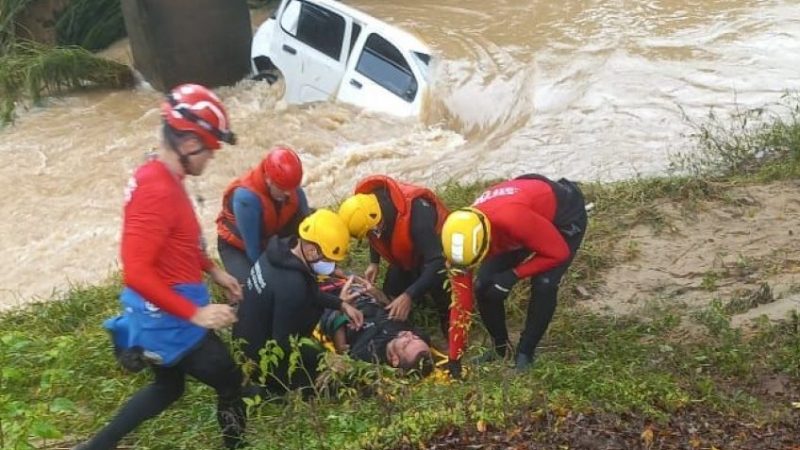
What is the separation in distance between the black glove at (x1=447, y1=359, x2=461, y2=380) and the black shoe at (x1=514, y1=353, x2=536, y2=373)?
277mm

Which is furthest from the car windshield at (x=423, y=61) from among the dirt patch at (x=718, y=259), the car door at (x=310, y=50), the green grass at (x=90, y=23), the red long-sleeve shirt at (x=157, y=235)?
the green grass at (x=90, y=23)

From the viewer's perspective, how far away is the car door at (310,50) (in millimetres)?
10570

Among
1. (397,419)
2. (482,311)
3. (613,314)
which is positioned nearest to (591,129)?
(613,314)

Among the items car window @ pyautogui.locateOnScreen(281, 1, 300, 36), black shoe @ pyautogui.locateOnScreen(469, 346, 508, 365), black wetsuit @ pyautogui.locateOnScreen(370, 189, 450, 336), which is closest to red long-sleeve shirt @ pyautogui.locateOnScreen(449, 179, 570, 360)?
black shoe @ pyautogui.locateOnScreen(469, 346, 508, 365)

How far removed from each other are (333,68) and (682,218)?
5019 millimetres

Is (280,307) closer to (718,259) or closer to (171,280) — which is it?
(171,280)

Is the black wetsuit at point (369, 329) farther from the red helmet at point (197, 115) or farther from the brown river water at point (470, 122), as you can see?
the brown river water at point (470, 122)

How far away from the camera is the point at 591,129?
1048 cm

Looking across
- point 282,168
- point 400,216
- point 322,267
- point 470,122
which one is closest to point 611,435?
point 322,267

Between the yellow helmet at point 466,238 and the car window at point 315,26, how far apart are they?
6.36 meters

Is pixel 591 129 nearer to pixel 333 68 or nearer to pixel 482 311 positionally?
pixel 333 68

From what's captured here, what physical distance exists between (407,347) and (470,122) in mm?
6264

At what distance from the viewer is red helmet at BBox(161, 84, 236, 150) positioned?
3453 millimetres

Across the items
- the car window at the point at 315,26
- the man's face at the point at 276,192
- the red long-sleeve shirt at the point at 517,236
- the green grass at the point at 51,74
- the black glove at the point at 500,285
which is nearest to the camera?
the red long-sleeve shirt at the point at 517,236
